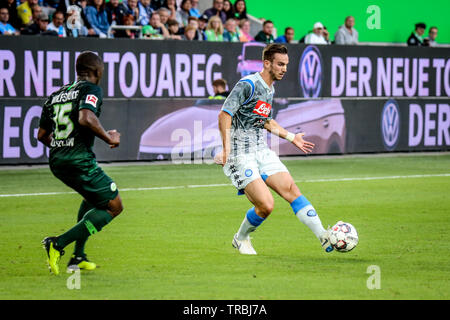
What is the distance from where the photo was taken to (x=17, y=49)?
667 inches

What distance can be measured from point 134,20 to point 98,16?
944mm

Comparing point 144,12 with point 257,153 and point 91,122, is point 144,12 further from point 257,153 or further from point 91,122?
point 91,122

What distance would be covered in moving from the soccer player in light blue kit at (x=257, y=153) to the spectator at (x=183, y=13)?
40.0 ft

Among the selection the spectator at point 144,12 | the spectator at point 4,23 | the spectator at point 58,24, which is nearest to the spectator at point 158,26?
the spectator at point 144,12

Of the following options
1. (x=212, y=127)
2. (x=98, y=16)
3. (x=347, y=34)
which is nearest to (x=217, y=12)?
(x=347, y=34)

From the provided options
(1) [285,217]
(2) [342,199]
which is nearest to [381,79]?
(2) [342,199]

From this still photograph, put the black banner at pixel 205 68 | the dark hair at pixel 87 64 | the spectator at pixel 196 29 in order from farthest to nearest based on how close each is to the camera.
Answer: the spectator at pixel 196 29
the black banner at pixel 205 68
the dark hair at pixel 87 64

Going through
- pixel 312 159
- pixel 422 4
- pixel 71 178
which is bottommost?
pixel 312 159

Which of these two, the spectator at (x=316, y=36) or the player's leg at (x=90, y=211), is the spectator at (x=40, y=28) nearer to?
the spectator at (x=316, y=36)

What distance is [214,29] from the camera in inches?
783

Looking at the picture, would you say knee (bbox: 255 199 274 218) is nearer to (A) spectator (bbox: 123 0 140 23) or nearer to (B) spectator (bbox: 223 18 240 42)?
(A) spectator (bbox: 123 0 140 23)

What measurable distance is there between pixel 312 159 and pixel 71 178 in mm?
12751

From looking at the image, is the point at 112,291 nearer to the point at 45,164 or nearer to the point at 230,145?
the point at 230,145

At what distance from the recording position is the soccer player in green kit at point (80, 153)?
25.6 feet
